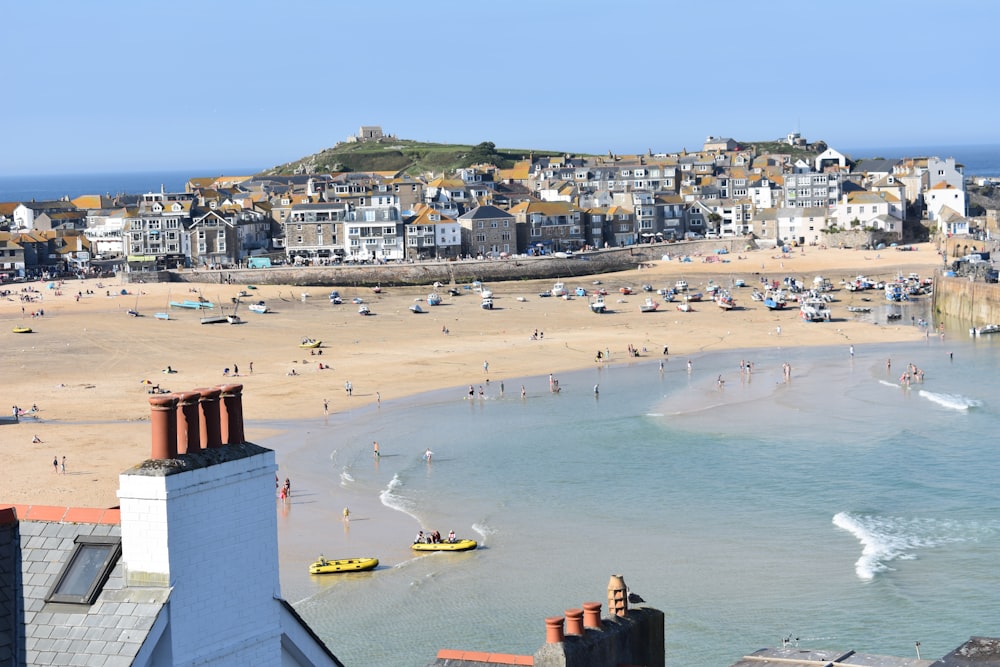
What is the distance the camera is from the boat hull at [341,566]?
25422 millimetres

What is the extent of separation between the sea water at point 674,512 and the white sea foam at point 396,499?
3.2 inches

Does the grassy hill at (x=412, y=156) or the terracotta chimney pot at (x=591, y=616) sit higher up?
the grassy hill at (x=412, y=156)

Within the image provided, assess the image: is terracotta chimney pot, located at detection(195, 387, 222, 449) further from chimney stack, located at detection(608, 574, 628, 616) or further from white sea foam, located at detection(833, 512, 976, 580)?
white sea foam, located at detection(833, 512, 976, 580)

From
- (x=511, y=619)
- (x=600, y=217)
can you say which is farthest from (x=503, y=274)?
(x=511, y=619)

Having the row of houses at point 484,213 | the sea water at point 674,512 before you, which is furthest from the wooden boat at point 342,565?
the row of houses at point 484,213

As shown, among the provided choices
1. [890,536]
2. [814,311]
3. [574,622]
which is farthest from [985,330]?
[574,622]

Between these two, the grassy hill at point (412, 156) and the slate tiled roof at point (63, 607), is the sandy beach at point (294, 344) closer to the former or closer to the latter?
the slate tiled roof at point (63, 607)

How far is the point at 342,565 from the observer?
25516 mm

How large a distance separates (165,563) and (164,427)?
518mm

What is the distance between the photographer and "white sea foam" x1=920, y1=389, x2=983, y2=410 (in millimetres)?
41750

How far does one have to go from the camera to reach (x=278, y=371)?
5000cm

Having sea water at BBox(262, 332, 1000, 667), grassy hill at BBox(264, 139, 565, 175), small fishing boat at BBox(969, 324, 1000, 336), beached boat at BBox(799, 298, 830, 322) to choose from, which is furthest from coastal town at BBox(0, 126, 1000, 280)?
sea water at BBox(262, 332, 1000, 667)

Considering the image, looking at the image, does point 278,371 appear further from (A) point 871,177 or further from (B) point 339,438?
(A) point 871,177

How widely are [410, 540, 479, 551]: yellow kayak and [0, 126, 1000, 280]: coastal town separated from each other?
56718mm
